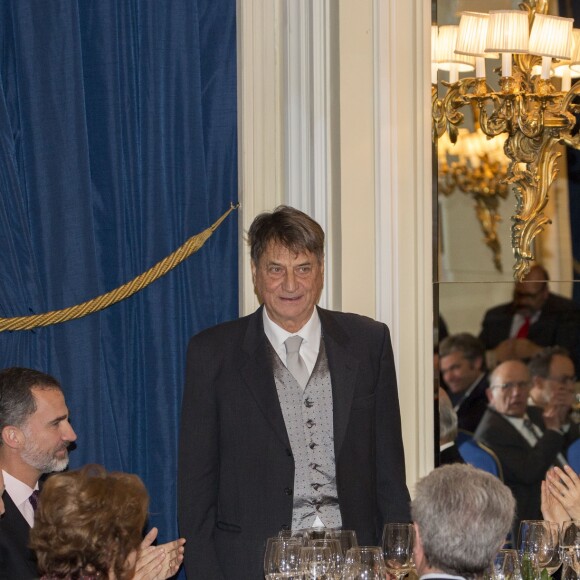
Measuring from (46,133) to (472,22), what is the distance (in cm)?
162

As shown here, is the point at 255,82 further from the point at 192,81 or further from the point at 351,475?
the point at 351,475

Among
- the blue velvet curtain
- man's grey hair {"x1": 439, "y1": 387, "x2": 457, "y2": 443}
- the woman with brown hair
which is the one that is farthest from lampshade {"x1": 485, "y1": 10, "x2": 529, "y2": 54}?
the woman with brown hair

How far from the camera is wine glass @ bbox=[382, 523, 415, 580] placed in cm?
272

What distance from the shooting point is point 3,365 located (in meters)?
3.98

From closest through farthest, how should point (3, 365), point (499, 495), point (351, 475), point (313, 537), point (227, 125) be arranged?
point (499, 495) → point (313, 537) → point (351, 475) → point (3, 365) → point (227, 125)

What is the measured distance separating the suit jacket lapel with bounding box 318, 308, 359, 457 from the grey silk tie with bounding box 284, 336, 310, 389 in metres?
0.08

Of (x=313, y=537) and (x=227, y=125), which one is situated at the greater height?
(x=227, y=125)

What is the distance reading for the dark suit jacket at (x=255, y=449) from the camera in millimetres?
3297

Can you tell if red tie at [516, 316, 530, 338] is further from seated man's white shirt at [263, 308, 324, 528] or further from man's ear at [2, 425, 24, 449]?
man's ear at [2, 425, 24, 449]

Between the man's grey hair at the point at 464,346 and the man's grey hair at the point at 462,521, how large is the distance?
6.90 ft

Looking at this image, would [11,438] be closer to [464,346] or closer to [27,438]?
[27,438]

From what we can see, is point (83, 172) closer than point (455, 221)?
Yes

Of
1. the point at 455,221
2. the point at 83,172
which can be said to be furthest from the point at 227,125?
the point at 455,221

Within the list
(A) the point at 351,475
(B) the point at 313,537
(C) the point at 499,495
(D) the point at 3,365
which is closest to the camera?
(C) the point at 499,495
